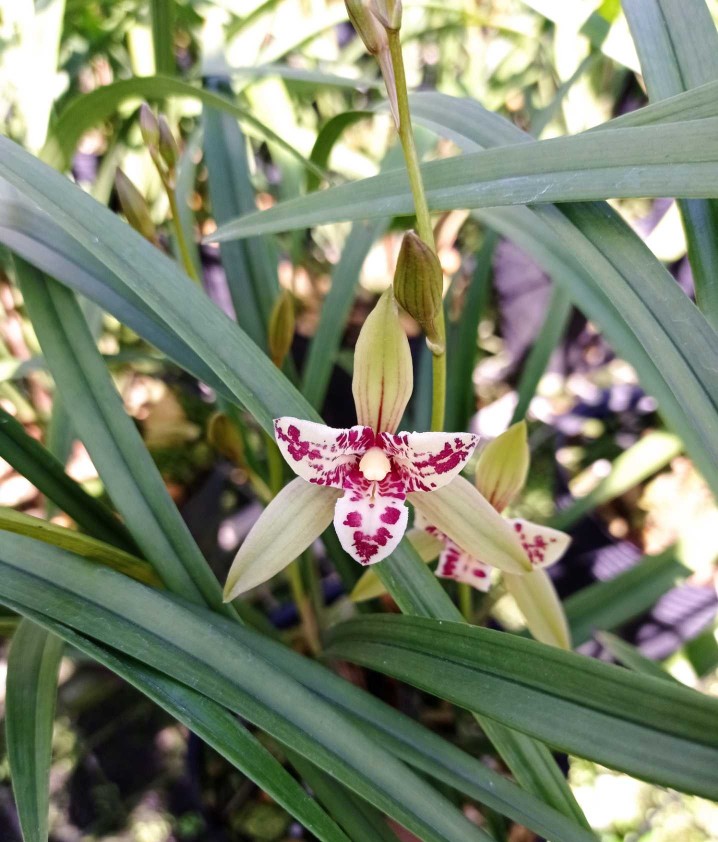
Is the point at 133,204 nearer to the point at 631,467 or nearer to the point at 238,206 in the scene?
the point at 238,206

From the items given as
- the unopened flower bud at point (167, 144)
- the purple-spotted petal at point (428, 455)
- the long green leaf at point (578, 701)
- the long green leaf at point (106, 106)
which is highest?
the long green leaf at point (106, 106)

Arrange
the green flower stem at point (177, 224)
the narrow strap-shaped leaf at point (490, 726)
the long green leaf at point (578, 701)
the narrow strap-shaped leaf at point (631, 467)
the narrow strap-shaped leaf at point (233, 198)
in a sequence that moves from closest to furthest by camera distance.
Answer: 1. the long green leaf at point (578, 701)
2. the narrow strap-shaped leaf at point (490, 726)
3. the green flower stem at point (177, 224)
4. the narrow strap-shaped leaf at point (233, 198)
5. the narrow strap-shaped leaf at point (631, 467)

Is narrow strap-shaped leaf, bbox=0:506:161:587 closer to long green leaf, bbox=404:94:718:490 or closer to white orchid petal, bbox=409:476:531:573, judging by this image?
white orchid petal, bbox=409:476:531:573

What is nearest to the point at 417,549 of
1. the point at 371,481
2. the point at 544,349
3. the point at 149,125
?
the point at 371,481

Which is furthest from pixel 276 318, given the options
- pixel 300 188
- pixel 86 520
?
pixel 300 188

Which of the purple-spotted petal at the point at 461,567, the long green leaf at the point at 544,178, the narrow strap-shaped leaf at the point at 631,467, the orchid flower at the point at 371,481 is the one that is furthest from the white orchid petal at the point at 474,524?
the narrow strap-shaped leaf at the point at 631,467

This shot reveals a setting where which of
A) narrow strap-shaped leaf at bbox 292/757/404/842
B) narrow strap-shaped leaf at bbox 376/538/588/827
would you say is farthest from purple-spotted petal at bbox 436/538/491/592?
narrow strap-shaped leaf at bbox 292/757/404/842

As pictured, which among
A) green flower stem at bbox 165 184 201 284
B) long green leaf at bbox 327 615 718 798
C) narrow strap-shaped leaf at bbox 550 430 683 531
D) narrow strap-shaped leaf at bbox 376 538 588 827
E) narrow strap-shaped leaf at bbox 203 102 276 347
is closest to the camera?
long green leaf at bbox 327 615 718 798

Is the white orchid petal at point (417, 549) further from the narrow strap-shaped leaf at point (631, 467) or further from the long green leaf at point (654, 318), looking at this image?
the narrow strap-shaped leaf at point (631, 467)
